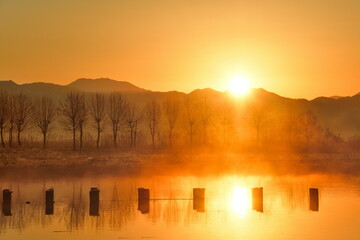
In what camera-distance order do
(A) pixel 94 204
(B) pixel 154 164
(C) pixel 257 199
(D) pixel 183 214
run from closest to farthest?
(D) pixel 183 214, (A) pixel 94 204, (C) pixel 257 199, (B) pixel 154 164

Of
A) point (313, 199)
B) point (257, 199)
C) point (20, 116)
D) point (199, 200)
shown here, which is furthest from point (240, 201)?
point (20, 116)

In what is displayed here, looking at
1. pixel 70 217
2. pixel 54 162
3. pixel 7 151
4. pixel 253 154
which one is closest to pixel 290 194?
pixel 70 217

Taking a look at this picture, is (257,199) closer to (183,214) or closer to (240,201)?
(240,201)

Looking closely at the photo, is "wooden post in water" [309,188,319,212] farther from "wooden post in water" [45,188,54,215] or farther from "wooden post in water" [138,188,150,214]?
"wooden post in water" [45,188,54,215]

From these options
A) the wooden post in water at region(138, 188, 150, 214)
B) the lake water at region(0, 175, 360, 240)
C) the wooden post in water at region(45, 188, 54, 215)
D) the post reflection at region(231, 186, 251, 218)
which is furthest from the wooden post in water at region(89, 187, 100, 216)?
the post reflection at region(231, 186, 251, 218)

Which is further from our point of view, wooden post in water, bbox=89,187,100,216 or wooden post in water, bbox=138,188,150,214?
wooden post in water, bbox=138,188,150,214

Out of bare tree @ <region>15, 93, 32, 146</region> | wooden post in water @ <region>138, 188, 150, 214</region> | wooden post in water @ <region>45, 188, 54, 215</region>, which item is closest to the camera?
wooden post in water @ <region>45, 188, 54, 215</region>

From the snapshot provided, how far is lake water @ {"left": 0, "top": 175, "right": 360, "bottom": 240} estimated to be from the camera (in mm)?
32625

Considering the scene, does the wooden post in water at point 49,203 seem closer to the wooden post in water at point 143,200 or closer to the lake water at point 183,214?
the lake water at point 183,214

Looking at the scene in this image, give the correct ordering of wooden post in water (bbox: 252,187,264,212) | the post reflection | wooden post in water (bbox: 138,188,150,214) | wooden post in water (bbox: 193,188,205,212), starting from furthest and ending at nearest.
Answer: wooden post in water (bbox: 138,188,150,214)
wooden post in water (bbox: 193,188,205,212)
wooden post in water (bbox: 252,187,264,212)
the post reflection

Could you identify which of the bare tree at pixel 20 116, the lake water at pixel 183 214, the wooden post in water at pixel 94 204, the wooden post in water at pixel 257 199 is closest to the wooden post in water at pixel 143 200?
the lake water at pixel 183 214

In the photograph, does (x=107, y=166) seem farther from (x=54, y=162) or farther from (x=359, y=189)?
(x=359, y=189)

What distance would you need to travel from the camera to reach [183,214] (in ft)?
127

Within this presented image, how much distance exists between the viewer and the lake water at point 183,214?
3262 centimetres
